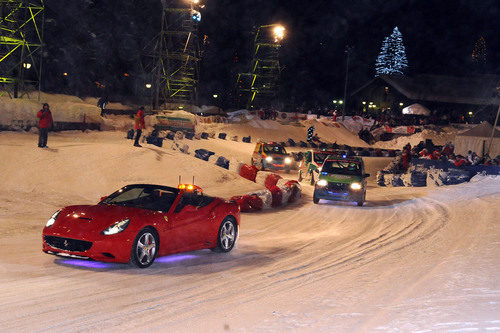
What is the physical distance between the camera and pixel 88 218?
900cm

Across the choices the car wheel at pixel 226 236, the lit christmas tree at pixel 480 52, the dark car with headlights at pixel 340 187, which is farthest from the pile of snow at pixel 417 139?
the lit christmas tree at pixel 480 52

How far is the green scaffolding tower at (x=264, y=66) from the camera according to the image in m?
66.6

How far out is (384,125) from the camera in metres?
64.9

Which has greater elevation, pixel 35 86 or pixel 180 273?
pixel 35 86

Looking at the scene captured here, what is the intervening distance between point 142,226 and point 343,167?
13253 mm

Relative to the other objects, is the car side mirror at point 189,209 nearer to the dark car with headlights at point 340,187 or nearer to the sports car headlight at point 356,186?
the dark car with headlights at point 340,187

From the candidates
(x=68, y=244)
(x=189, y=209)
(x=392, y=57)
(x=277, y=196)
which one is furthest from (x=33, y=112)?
(x=392, y=57)

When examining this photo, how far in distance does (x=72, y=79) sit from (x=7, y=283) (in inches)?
2069

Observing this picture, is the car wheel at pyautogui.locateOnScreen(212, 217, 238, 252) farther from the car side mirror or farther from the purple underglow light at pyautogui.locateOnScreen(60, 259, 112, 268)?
the purple underglow light at pyautogui.locateOnScreen(60, 259, 112, 268)

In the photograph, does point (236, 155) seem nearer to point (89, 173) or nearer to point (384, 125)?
point (89, 173)

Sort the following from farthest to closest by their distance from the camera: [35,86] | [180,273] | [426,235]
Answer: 1. [35,86]
2. [426,235]
3. [180,273]

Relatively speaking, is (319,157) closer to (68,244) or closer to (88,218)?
(88,218)

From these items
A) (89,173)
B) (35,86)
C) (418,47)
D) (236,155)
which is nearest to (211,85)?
(35,86)

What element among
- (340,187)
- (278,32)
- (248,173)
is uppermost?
(278,32)
